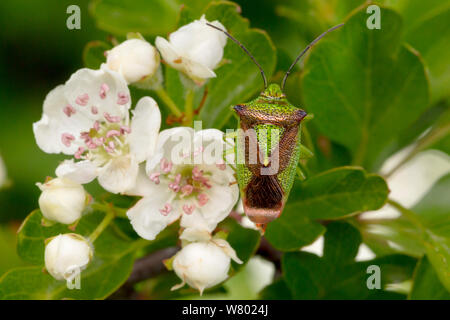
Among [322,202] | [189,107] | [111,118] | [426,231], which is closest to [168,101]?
[189,107]

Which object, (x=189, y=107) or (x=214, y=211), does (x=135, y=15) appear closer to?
(x=189, y=107)

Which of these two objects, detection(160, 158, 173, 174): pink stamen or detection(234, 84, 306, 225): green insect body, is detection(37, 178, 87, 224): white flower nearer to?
detection(160, 158, 173, 174): pink stamen

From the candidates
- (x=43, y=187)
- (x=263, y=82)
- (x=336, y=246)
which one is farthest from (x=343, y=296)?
(x=43, y=187)

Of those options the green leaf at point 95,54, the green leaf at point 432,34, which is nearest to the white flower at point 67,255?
the green leaf at point 95,54

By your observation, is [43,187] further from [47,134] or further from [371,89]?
[371,89]

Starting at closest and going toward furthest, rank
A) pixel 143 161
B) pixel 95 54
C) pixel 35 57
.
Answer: pixel 143 161, pixel 95 54, pixel 35 57
